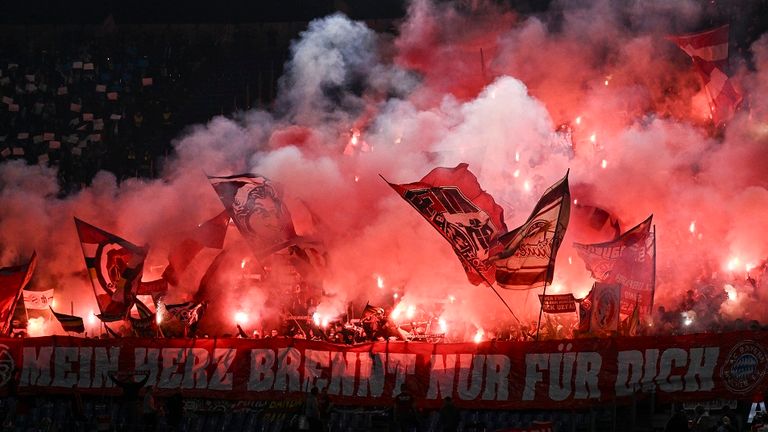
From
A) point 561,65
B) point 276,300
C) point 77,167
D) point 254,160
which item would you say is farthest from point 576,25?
point 77,167

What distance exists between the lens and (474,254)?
17156 millimetres

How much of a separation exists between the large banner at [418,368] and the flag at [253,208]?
3.05 meters

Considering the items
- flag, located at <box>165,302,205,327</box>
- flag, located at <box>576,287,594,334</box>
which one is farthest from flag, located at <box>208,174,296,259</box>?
flag, located at <box>576,287,594,334</box>

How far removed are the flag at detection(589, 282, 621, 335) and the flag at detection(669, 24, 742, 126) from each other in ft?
28.3

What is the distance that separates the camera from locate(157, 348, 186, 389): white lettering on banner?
17984mm

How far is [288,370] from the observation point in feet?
56.6

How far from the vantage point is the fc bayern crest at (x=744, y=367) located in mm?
14289

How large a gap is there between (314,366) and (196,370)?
2150mm

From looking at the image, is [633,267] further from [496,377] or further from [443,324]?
[443,324]

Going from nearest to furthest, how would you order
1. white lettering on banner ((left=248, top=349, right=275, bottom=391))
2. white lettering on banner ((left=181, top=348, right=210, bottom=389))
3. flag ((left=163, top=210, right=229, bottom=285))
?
white lettering on banner ((left=248, top=349, right=275, bottom=391))
white lettering on banner ((left=181, top=348, right=210, bottom=389))
flag ((left=163, top=210, right=229, bottom=285))

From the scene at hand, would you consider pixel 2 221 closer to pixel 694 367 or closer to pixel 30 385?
pixel 30 385

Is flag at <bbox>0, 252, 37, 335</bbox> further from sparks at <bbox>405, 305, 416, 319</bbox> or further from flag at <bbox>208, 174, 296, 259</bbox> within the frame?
sparks at <bbox>405, 305, 416, 319</bbox>

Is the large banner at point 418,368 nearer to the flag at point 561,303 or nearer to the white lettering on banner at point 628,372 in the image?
the white lettering on banner at point 628,372

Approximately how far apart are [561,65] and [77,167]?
12.5 meters
